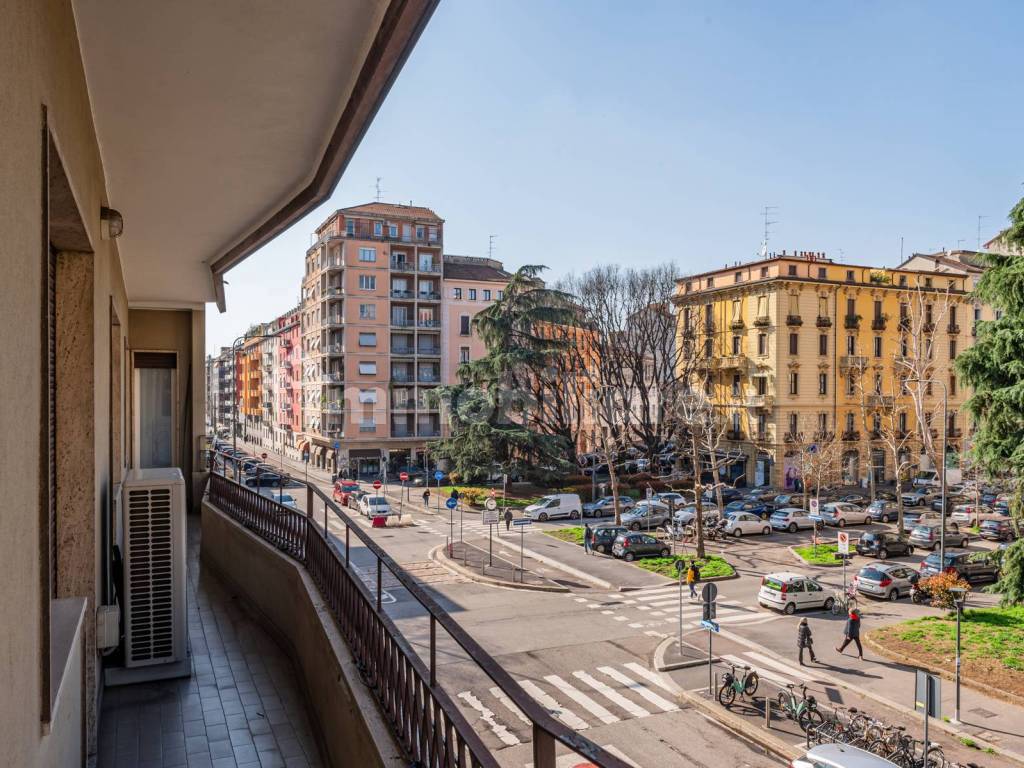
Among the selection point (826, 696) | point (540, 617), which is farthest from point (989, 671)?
point (540, 617)

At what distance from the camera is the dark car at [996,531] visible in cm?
2817

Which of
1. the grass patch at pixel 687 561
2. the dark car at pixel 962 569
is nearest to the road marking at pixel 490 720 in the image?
the grass patch at pixel 687 561

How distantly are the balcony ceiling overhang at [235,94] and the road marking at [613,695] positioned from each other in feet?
29.1

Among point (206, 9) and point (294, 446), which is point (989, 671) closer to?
point (206, 9)

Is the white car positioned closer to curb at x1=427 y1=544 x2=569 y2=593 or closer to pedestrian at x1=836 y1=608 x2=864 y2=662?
curb at x1=427 y1=544 x2=569 y2=593

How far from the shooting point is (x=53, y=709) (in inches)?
106

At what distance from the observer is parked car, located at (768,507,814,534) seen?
28.7m

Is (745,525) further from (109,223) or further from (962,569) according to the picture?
(109,223)

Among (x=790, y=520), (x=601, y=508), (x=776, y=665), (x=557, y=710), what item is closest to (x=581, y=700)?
(x=557, y=710)

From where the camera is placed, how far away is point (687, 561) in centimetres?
2214

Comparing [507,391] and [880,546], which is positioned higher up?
[507,391]

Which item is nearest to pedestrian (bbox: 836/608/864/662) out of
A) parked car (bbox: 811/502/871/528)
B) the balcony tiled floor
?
the balcony tiled floor

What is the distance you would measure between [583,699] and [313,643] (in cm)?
731

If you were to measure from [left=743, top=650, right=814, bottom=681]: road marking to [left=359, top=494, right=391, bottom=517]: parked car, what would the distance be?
689 inches
